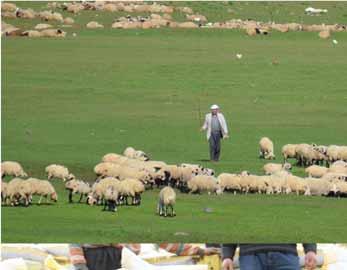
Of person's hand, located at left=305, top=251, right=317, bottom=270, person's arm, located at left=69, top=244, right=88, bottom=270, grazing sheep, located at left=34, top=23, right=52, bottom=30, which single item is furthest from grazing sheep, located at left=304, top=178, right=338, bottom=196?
grazing sheep, located at left=34, top=23, right=52, bottom=30

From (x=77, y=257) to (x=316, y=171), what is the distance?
5.30 ft

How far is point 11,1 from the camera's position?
7773 millimetres

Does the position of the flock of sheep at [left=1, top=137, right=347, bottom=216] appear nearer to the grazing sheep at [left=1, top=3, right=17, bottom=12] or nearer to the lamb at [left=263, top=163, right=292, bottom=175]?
the lamb at [left=263, top=163, right=292, bottom=175]

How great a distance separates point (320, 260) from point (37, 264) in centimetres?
156

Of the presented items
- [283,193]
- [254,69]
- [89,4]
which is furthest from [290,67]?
[89,4]

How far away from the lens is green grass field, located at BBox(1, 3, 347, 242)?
7.88m

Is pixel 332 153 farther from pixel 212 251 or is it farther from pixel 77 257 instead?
pixel 77 257

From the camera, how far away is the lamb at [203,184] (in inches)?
313

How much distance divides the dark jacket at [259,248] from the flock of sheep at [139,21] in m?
1.41

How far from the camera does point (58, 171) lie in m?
7.98

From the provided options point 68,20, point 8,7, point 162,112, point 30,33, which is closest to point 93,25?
point 68,20

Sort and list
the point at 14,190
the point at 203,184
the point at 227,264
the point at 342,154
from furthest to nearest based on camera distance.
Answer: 1. the point at 342,154
2. the point at 203,184
3. the point at 14,190
4. the point at 227,264

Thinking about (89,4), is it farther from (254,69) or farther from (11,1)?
(254,69)

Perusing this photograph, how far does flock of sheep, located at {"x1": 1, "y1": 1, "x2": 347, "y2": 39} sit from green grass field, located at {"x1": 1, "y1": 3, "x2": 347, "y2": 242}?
6cm
